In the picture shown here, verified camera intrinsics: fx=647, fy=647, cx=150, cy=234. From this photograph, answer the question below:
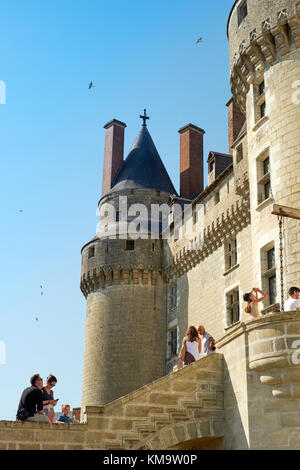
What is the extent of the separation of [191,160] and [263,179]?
558 inches

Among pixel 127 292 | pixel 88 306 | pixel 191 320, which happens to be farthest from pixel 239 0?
pixel 88 306

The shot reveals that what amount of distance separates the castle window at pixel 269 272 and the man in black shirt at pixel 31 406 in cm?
658

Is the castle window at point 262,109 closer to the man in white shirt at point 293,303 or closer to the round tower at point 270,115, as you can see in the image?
the round tower at point 270,115

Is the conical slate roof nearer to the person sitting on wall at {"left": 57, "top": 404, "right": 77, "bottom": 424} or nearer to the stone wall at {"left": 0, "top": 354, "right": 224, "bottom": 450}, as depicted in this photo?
the person sitting on wall at {"left": 57, "top": 404, "right": 77, "bottom": 424}

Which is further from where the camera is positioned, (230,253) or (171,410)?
(230,253)

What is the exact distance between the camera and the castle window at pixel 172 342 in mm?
26908

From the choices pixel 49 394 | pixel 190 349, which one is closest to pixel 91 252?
pixel 190 349

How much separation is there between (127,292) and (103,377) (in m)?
3.78

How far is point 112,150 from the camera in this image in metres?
33.4

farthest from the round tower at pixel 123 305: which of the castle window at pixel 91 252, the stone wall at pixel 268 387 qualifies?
the stone wall at pixel 268 387

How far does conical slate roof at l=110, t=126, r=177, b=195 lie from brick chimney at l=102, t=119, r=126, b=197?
0.37 m

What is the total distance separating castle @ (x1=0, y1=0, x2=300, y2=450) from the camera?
11.3 m

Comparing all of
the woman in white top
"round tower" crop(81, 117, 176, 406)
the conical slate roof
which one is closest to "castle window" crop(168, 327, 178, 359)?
"round tower" crop(81, 117, 176, 406)

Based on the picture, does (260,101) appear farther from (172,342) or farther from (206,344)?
(172,342)
